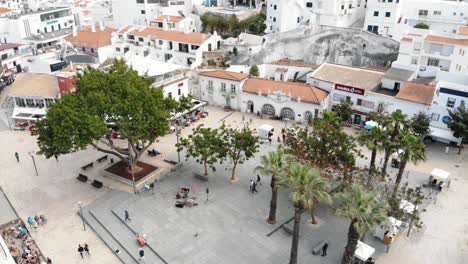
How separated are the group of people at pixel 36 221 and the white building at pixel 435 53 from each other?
165 feet

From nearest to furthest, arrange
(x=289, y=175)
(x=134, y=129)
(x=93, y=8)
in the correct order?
(x=289, y=175)
(x=134, y=129)
(x=93, y=8)

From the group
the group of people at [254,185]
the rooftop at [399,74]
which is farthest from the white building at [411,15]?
the group of people at [254,185]

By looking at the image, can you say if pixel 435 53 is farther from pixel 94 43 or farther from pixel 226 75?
pixel 94 43

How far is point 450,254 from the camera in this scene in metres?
33.2

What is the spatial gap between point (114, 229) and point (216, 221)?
912 cm

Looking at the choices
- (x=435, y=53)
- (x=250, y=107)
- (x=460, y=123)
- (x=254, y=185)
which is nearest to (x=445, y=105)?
(x=460, y=123)

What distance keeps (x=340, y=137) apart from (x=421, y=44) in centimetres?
3233

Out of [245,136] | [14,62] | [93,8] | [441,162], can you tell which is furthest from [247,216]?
[93,8]

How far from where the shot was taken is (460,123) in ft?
150

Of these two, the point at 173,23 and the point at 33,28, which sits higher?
the point at 173,23

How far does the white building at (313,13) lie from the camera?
258 feet

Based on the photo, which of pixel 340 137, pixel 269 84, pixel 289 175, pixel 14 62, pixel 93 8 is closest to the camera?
pixel 289 175

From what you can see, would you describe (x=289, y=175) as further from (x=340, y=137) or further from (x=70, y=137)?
(x=70, y=137)

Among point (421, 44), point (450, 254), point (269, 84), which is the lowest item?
point (450, 254)
